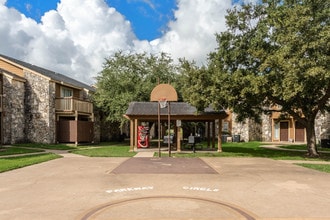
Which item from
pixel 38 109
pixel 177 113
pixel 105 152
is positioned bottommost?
pixel 105 152

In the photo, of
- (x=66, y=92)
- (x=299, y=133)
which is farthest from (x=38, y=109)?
(x=299, y=133)

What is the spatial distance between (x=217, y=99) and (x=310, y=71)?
5166 mm

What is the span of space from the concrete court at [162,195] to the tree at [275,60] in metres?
5.75

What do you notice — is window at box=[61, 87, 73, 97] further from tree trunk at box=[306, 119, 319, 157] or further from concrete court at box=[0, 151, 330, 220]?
tree trunk at box=[306, 119, 319, 157]

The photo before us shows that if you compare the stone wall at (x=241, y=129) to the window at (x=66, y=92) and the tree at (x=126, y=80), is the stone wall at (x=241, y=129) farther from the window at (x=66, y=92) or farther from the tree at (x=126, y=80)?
the window at (x=66, y=92)

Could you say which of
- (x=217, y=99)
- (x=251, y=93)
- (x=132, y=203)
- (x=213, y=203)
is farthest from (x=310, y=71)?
(x=132, y=203)

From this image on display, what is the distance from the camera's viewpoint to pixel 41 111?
2670cm

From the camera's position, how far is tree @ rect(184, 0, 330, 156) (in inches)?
587

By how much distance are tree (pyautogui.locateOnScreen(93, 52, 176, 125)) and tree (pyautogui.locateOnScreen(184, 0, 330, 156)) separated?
11326mm

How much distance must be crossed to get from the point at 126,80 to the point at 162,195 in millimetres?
22992

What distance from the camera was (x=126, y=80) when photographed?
97.1 ft

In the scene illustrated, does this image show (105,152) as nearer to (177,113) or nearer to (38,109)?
(177,113)

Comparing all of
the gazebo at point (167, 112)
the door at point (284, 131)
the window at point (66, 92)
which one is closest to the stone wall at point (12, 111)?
the window at point (66, 92)

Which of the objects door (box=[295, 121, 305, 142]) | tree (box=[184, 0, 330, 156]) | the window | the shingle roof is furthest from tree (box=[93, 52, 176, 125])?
door (box=[295, 121, 305, 142])
